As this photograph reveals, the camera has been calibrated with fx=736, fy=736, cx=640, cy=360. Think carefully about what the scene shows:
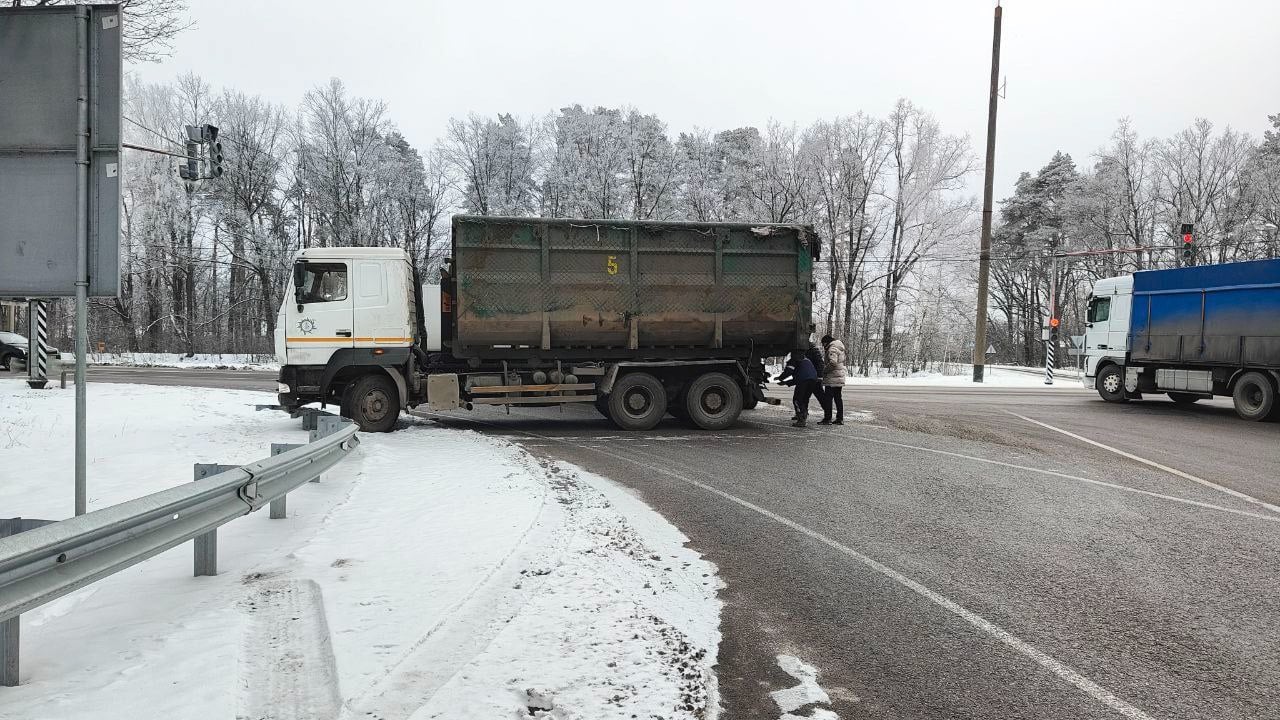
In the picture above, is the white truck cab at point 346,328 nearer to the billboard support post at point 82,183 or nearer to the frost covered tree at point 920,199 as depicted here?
the billboard support post at point 82,183

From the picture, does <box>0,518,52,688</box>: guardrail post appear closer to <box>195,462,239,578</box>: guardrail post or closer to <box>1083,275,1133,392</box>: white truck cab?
<box>195,462,239,578</box>: guardrail post

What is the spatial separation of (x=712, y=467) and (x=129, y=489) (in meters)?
5.95

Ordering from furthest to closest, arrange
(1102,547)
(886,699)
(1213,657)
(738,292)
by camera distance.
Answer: (738,292) → (1102,547) → (1213,657) → (886,699)

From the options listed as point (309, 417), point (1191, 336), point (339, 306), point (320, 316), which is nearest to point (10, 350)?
point (320, 316)

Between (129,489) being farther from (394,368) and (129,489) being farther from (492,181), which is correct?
(492,181)

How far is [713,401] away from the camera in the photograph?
1262 centimetres

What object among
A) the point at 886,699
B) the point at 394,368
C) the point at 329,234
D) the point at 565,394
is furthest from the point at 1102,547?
the point at 329,234

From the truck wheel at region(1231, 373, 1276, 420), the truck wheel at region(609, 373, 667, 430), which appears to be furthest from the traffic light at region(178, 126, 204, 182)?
the truck wheel at region(1231, 373, 1276, 420)

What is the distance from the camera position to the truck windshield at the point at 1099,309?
1883 cm

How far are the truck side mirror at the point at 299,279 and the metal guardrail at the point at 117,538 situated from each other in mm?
6909

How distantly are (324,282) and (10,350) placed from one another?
975 inches

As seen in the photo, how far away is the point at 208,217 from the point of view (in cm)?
4078

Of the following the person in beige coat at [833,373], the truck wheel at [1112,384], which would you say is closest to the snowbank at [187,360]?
the person in beige coat at [833,373]

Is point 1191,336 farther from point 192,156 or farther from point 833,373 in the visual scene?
point 192,156
